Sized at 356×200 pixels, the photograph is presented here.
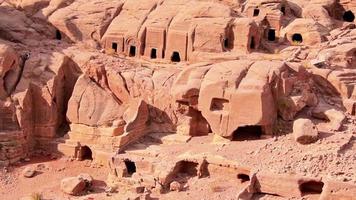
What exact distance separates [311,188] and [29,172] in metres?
10.5

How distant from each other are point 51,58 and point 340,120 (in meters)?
12.4

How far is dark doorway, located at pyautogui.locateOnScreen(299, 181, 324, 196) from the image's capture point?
18.1m

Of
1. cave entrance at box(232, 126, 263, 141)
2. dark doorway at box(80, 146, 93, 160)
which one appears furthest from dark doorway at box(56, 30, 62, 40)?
cave entrance at box(232, 126, 263, 141)

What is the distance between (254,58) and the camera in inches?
1026

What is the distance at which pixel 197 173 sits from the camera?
66.7 feet

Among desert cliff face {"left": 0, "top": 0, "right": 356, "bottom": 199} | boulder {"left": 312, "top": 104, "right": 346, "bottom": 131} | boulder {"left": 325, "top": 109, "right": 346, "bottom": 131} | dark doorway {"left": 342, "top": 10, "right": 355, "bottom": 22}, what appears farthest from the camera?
dark doorway {"left": 342, "top": 10, "right": 355, "bottom": 22}

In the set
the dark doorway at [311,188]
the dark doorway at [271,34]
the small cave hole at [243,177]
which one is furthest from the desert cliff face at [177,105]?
the dark doorway at [271,34]

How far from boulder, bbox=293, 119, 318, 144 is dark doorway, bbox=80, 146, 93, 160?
845 centimetres

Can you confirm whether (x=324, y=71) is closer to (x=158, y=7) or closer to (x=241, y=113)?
(x=241, y=113)

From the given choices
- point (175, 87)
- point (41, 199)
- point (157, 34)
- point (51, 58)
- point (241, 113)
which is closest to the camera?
point (41, 199)

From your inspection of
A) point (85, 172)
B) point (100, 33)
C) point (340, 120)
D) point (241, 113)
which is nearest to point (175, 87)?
point (241, 113)

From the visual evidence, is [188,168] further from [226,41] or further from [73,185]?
[226,41]

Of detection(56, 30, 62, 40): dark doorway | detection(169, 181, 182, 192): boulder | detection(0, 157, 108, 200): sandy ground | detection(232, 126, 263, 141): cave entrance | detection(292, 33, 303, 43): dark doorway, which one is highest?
detection(292, 33, 303, 43): dark doorway

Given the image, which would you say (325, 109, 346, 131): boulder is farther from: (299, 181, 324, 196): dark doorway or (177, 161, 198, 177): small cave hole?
(177, 161, 198, 177): small cave hole
